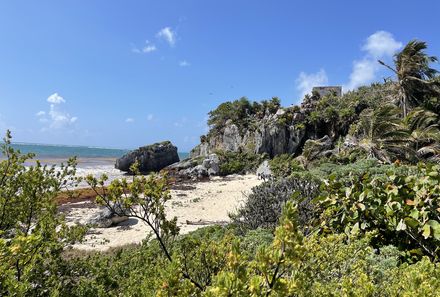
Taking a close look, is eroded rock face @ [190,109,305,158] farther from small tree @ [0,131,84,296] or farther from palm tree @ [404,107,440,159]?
small tree @ [0,131,84,296]

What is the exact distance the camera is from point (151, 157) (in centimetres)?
4053

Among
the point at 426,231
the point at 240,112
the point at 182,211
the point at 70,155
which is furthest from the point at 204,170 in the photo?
the point at 70,155

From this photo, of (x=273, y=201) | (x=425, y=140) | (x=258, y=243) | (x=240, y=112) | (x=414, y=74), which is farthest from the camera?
(x=240, y=112)

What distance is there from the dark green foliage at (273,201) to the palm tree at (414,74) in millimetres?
16549

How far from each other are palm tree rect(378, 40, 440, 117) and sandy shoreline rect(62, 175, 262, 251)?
1217 centimetres

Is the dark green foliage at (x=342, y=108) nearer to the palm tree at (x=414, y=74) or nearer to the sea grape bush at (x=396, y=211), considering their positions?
the palm tree at (x=414, y=74)

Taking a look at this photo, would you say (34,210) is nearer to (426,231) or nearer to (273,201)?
(273,201)

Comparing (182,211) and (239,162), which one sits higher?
(239,162)

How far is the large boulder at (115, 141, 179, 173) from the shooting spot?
4031cm

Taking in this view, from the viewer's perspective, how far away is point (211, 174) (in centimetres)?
3053

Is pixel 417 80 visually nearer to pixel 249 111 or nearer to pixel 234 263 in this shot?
pixel 249 111

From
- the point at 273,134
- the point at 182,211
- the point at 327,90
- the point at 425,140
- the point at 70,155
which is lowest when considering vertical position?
the point at 182,211

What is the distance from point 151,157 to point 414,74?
29866mm

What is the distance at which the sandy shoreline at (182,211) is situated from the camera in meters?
11.6
